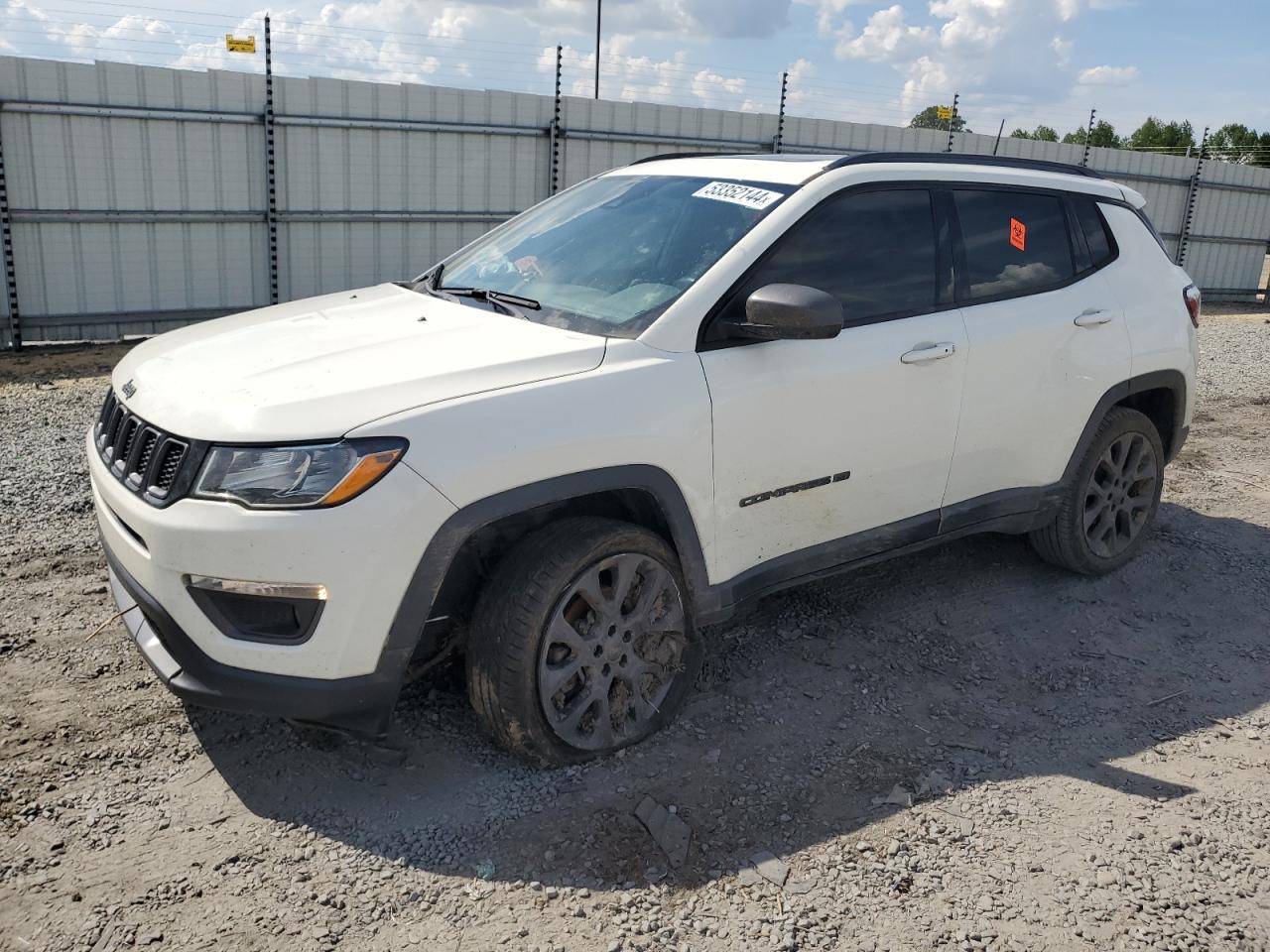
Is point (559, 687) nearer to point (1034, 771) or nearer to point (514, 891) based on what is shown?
point (514, 891)

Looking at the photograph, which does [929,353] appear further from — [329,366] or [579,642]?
[329,366]

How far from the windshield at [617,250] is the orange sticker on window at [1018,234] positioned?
4.12 ft

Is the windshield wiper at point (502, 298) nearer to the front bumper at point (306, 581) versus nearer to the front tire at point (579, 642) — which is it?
the front tire at point (579, 642)

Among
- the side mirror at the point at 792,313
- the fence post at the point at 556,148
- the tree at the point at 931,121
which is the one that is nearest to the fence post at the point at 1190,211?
the tree at the point at 931,121

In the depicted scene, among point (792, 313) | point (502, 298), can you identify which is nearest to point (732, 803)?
point (792, 313)

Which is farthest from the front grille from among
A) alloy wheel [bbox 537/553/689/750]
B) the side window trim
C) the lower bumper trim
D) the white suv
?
the side window trim

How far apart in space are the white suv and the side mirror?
10 millimetres

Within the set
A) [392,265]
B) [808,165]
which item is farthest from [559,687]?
[392,265]

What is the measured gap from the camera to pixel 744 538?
11.7ft

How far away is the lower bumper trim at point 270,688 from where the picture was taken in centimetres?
284

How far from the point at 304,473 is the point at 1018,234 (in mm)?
3181

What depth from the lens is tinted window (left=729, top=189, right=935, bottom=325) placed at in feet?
12.1

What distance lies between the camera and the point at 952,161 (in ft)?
14.3

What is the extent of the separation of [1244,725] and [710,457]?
2255 mm
